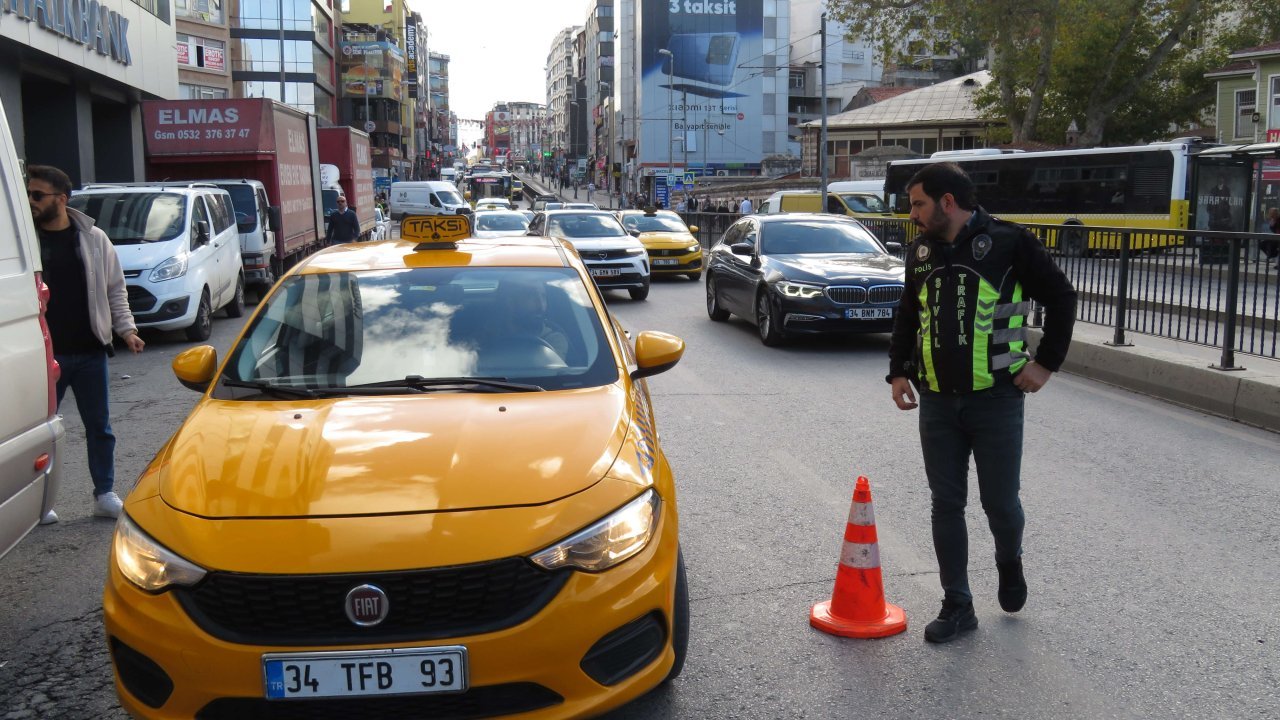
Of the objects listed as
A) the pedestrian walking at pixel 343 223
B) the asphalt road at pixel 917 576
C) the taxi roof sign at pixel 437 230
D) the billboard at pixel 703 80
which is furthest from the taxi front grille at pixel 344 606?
the billboard at pixel 703 80

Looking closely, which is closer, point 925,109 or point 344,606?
point 344,606

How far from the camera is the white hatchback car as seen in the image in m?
19.1

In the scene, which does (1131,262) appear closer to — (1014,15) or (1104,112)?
(1014,15)

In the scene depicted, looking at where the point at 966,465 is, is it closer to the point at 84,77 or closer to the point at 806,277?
the point at 806,277

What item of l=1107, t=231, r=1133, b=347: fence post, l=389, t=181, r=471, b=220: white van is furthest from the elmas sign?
l=389, t=181, r=471, b=220: white van

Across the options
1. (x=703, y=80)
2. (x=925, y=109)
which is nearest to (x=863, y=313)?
(x=925, y=109)

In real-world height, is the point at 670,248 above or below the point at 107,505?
above

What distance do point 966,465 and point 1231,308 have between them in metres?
6.03

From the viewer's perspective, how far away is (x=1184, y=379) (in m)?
9.52

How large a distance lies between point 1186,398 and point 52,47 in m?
22.1

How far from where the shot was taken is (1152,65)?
39.4 meters

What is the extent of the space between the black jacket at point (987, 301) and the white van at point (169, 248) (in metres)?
11.1

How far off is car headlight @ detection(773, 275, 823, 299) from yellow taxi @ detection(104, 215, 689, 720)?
8.62m

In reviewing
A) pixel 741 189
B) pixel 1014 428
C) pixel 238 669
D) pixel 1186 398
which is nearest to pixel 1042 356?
pixel 1014 428
